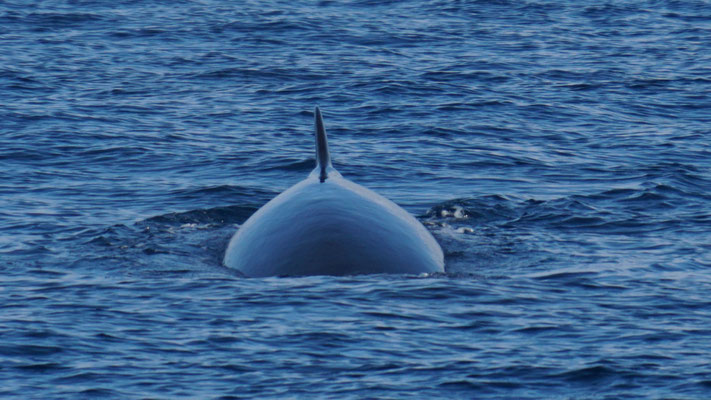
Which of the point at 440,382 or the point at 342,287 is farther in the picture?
the point at 342,287

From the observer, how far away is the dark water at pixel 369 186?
15547mm

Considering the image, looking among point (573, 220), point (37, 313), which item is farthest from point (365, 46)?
point (37, 313)

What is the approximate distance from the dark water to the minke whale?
31 centimetres

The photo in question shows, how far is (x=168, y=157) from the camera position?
2931 centimetres

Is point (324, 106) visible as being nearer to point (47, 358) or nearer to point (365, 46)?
point (365, 46)

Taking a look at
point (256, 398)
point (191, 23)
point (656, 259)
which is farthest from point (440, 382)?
point (191, 23)

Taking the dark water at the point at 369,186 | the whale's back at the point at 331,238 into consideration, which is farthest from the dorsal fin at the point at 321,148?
the dark water at the point at 369,186

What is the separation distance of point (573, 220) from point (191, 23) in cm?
2667

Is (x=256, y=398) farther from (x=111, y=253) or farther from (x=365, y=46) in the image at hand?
(x=365, y=46)

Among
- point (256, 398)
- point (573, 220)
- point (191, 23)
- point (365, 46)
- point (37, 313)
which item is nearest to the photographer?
point (256, 398)

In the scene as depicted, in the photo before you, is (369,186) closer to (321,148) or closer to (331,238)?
(321,148)

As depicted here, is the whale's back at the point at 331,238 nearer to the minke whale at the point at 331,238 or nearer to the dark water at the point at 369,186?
the minke whale at the point at 331,238

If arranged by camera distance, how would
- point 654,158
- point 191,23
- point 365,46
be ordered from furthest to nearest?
point 191,23, point 365,46, point 654,158

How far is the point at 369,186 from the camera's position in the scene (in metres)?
26.9
